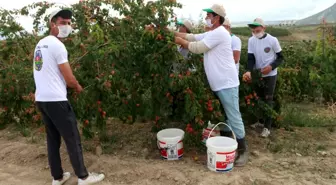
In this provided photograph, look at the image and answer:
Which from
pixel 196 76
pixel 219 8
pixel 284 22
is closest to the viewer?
pixel 219 8

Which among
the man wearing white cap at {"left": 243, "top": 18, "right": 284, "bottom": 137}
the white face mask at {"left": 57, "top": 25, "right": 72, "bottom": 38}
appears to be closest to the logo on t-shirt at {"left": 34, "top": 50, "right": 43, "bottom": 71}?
the white face mask at {"left": 57, "top": 25, "right": 72, "bottom": 38}

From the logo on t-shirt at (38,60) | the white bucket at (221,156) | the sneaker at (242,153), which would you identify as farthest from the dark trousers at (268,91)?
the logo on t-shirt at (38,60)

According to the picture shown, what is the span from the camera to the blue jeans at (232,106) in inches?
149

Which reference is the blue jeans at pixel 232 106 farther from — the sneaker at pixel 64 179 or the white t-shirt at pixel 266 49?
the sneaker at pixel 64 179

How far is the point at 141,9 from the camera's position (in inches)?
159

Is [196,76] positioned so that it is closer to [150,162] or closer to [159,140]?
[159,140]

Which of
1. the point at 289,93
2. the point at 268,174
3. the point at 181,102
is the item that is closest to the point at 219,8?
the point at 181,102

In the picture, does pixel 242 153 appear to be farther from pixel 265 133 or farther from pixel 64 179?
pixel 64 179

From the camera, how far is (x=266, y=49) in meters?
4.64

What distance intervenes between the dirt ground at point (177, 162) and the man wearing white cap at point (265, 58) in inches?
23.0

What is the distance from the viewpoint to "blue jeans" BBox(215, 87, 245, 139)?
149 inches

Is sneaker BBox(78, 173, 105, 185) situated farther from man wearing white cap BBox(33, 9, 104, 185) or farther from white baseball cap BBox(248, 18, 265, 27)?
white baseball cap BBox(248, 18, 265, 27)

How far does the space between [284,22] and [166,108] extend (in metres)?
5.77

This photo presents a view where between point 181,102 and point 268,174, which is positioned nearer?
point 268,174
